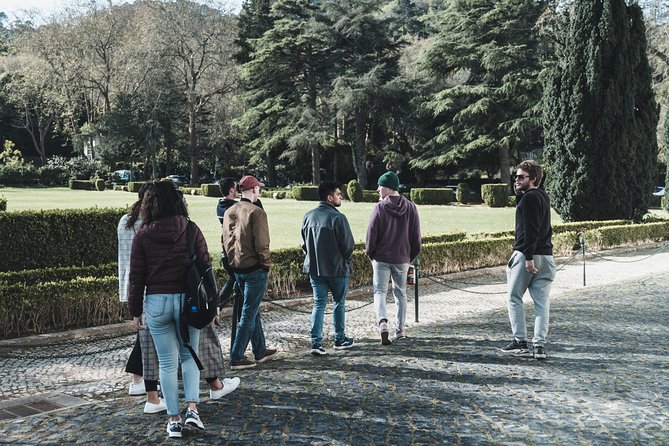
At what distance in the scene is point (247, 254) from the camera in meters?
5.55

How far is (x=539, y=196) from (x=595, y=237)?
11101 mm

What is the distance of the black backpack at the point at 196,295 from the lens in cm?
391

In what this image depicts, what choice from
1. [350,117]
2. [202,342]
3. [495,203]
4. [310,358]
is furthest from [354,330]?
[350,117]

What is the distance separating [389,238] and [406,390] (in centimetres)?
192

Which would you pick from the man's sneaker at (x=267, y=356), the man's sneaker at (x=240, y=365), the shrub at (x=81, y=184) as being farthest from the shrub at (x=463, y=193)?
the man's sneaker at (x=240, y=365)

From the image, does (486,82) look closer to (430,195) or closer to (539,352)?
Answer: (430,195)

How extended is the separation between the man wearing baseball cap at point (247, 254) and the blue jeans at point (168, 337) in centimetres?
155

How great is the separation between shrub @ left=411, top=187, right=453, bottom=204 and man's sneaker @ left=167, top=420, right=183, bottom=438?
3107 cm

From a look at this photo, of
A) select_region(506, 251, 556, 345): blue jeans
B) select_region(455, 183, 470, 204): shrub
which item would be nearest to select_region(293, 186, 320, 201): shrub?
select_region(455, 183, 470, 204): shrub

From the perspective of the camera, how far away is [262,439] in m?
3.93

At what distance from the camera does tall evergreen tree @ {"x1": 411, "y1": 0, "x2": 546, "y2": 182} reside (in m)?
35.4

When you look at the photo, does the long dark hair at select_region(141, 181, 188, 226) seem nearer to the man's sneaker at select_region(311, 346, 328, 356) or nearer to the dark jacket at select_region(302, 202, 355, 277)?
the dark jacket at select_region(302, 202, 355, 277)

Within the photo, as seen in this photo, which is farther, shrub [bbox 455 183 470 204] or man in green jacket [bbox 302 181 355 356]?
shrub [bbox 455 183 470 204]

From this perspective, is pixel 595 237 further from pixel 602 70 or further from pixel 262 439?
pixel 262 439
